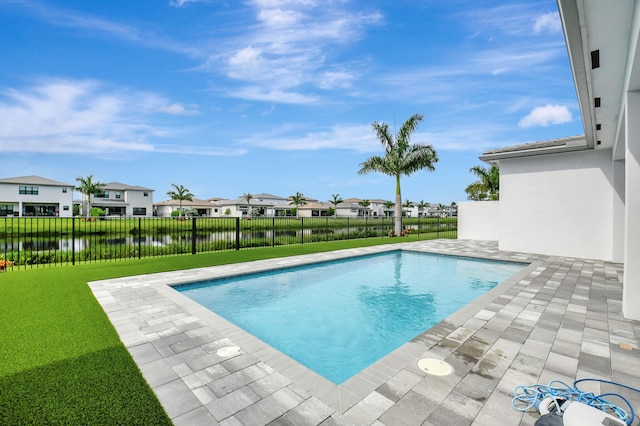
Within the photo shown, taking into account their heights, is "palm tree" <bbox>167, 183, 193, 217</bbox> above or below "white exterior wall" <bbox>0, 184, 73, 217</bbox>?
above

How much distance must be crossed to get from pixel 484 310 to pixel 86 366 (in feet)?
16.7

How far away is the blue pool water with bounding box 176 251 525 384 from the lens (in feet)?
13.4

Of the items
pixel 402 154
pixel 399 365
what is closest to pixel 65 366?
pixel 399 365

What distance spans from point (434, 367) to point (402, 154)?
608 inches

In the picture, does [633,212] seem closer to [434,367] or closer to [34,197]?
[434,367]

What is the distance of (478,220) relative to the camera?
14398 mm

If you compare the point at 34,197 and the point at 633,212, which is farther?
the point at 34,197

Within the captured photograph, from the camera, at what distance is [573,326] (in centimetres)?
375

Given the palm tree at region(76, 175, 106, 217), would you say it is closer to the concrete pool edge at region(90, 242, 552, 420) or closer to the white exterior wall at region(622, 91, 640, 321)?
the concrete pool edge at region(90, 242, 552, 420)

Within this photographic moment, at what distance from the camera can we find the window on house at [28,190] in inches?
1414

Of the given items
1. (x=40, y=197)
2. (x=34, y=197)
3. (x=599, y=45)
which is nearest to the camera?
(x=599, y=45)

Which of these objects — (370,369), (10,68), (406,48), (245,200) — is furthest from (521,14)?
(245,200)

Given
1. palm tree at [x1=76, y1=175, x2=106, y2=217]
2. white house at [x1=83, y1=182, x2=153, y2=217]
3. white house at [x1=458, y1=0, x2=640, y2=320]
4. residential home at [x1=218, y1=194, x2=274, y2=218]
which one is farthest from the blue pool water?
residential home at [x1=218, y1=194, x2=274, y2=218]

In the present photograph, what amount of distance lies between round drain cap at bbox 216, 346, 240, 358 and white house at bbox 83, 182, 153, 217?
51493 mm
